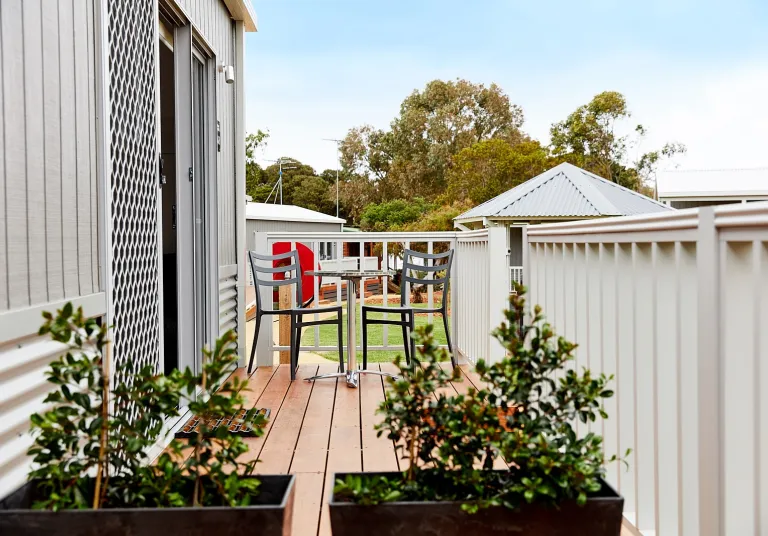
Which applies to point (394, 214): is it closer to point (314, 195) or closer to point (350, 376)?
point (314, 195)

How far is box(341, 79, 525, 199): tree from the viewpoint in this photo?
3180 centimetres

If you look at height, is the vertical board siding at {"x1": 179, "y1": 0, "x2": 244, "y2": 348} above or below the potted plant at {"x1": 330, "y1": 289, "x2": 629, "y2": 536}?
above

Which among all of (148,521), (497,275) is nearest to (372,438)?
(497,275)

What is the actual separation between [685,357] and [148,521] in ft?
3.94

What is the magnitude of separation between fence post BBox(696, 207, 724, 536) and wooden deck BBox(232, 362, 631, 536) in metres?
0.76

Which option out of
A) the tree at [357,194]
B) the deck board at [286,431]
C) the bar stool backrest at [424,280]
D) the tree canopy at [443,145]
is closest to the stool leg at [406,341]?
the bar stool backrest at [424,280]

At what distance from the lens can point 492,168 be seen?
26.3 metres

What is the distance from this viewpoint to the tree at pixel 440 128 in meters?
31.8

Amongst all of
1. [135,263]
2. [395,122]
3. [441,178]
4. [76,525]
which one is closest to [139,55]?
[135,263]

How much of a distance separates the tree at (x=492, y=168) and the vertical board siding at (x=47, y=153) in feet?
79.8

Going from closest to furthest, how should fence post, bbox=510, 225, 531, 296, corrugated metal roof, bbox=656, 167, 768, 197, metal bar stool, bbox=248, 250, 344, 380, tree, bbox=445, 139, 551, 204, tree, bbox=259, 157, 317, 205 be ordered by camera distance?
fence post, bbox=510, 225, 531, 296
metal bar stool, bbox=248, 250, 344, 380
corrugated metal roof, bbox=656, 167, 768, 197
tree, bbox=445, 139, 551, 204
tree, bbox=259, 157, 317, 205

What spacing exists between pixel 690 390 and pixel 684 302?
0.20 meters

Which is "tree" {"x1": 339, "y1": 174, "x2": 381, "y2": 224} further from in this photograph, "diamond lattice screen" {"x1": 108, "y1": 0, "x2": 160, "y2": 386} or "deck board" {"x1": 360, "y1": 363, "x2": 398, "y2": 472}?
"diamond lattice screen" {"x1": 108, "y1": 0, "x2": 160, "y2": 386}

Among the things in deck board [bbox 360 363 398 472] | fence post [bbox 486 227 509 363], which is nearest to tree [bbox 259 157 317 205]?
deck board [bbox 360 363 398 472]
